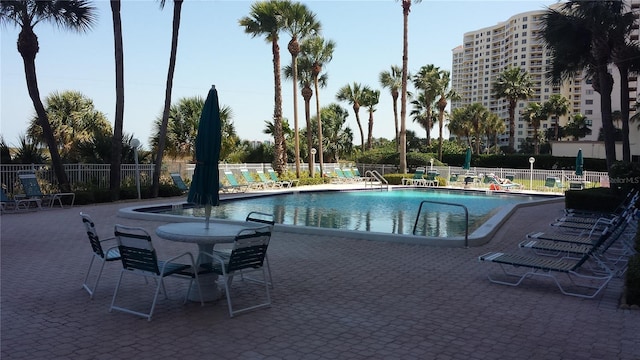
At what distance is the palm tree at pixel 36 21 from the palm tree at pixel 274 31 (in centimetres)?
1143

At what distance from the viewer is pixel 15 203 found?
14422 mm

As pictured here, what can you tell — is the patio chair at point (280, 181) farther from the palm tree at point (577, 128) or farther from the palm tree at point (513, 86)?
the palm tree at point (577, 128)

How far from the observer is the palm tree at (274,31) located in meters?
26.9

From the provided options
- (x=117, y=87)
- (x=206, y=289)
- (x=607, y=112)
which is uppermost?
(x=117, y=87)

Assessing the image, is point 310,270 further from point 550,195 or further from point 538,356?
point 550,195

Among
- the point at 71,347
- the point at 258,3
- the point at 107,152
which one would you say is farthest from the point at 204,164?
the point at 258,3

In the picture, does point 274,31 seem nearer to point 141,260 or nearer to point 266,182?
point 266,182

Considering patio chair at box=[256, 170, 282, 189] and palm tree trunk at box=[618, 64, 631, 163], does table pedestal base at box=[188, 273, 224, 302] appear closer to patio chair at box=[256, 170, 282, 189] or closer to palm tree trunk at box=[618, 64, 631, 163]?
palm tree trunk at box=[618, 64, 631, 163]

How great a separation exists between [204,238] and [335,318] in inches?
60.8

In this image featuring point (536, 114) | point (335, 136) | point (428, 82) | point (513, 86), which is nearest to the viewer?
point (428, 82)

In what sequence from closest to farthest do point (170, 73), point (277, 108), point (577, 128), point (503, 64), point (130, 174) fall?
point (170, 73) → point (130, 174) → point (277, 108) → point (577, 128) → point (503, 64)

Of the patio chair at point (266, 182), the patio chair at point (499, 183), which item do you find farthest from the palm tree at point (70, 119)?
the patio chair at point (499, 183)

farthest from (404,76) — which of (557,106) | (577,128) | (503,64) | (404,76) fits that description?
(503,64)

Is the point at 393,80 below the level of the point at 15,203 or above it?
above
